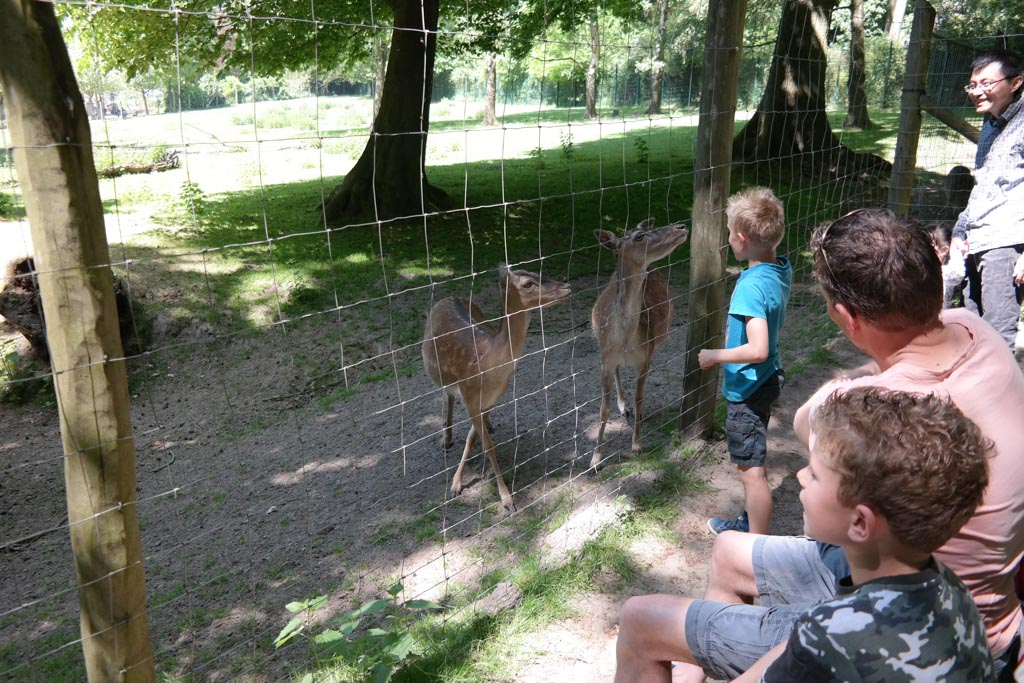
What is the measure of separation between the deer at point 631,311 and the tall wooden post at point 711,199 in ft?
1.61

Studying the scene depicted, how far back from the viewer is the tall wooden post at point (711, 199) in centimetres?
440

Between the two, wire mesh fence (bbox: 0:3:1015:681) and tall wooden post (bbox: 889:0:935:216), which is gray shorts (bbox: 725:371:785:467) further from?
tall wooden post (bbox: 889:0:935:216)

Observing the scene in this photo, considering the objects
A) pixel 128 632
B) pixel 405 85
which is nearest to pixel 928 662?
pixel 128 632

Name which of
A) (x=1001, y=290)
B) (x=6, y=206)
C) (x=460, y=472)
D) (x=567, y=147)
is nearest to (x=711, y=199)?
(x=1001, y=290)

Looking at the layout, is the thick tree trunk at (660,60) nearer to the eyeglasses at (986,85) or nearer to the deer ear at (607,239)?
the deer ear at (607,239)

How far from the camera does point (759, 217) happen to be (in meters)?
3.51

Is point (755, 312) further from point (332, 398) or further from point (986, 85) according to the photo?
point (332, 398)

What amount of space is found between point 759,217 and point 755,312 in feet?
1.41

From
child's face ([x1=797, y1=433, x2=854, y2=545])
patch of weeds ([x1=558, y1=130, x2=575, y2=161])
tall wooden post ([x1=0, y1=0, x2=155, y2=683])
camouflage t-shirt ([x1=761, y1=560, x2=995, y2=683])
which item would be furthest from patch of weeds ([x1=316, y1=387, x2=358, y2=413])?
camouflage t-shirt ([x1=761, y1=560, x2=995, y2=683])

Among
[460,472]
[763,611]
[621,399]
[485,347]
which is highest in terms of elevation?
[763,611]

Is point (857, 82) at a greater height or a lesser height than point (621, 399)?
greater

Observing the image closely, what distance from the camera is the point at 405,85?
11305mm

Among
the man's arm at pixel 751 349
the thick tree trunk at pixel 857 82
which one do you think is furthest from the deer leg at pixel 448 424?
the thick tree trunk at pixel 857 82

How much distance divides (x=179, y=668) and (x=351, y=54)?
10129mm
